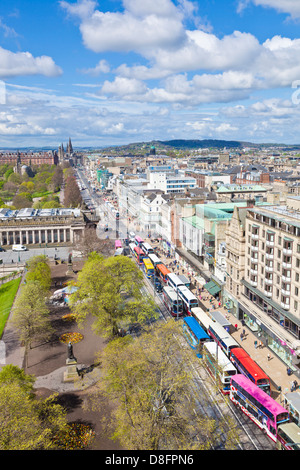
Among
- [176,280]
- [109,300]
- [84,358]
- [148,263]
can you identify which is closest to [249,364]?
[109,300]

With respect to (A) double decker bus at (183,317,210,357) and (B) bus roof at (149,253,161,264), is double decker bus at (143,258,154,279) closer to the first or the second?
(B) bus roof at (149,253,161,264)

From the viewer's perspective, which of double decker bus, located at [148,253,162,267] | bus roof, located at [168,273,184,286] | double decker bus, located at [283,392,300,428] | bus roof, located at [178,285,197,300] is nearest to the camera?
double decker bus, located at [283,392,300,428]

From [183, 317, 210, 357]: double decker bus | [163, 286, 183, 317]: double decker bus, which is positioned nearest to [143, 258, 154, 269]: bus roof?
[163, 286, 183, 317]: double decker bus

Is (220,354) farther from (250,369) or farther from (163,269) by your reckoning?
(163,269)

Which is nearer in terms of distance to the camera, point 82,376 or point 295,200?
point 82,376

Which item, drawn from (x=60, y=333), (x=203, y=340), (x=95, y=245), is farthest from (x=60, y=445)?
(x=95, y=245)

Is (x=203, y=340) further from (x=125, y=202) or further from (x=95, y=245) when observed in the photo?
(x=125, y=202)
